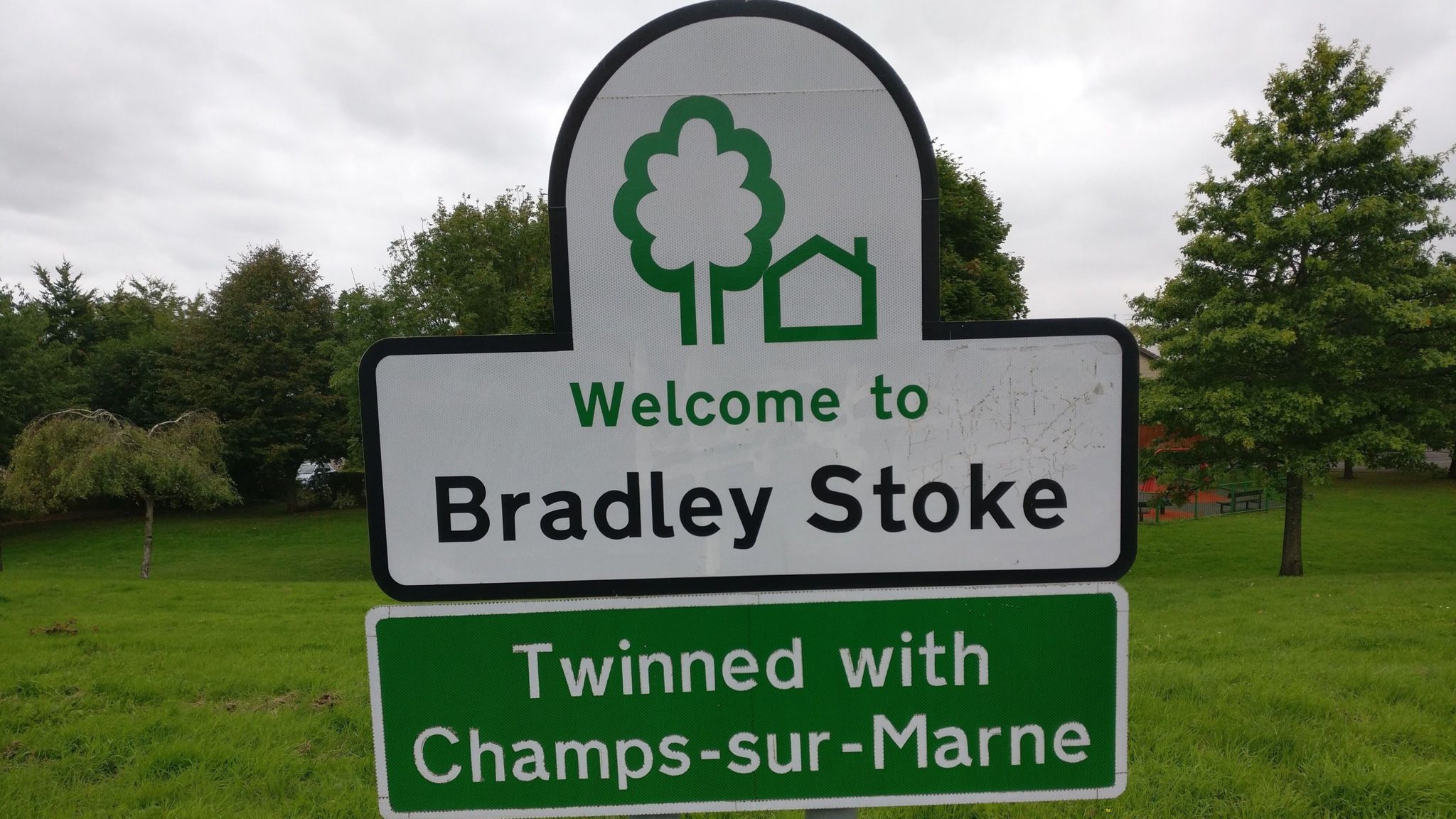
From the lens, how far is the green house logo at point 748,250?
1.42m

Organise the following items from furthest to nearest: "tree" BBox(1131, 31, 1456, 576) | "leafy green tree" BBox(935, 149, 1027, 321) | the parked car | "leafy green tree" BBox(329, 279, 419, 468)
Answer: the parked car → "leafy green tree" BBox(329, 279, 419, 468) → "leafy green tree" BBox(935, 149, 1027, 321) → "tree" BBox(1131, 31, 1456, 576)

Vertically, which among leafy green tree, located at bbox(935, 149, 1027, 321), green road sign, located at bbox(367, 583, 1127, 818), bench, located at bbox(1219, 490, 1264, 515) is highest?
leafy green tree, located at bbox(935, 149, 1027, 321)

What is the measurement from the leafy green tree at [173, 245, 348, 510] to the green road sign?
98.3ft

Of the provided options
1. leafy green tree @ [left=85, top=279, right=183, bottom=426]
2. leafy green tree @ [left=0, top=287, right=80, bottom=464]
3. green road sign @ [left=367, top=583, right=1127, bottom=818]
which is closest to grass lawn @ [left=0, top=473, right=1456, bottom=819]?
green road sign @ [left=367, top=583, right=1127, bottom=818]

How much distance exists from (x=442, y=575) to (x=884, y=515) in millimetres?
931

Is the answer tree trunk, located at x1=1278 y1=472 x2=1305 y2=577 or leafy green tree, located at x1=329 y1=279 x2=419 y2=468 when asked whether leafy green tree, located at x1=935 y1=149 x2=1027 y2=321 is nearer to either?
tree trunk, located at x1=1278 y1=472 x2=1305 y2=577

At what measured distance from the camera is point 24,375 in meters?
26.0

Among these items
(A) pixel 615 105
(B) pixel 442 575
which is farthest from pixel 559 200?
(B) pixel 442 575

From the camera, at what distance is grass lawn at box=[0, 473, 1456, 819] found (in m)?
2.93

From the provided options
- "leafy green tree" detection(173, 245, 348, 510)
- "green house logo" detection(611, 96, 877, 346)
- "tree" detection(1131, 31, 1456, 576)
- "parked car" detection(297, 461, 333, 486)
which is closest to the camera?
"green house logo" detection(611, 96, 877, 346)

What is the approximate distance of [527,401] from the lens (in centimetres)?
147

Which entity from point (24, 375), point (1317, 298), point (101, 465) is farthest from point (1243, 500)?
point (24, 375)

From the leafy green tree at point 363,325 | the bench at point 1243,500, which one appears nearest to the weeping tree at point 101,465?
the leafy green tree at point 363,325

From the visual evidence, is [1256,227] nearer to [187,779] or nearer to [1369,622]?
[1369,622]
